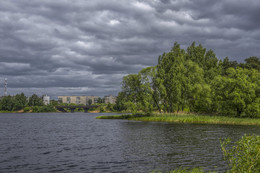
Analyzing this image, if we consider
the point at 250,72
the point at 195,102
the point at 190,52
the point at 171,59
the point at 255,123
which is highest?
the point at 190,52

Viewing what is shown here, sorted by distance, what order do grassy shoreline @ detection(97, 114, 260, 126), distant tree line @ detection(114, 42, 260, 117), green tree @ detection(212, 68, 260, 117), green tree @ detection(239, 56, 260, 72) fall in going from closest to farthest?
grassy shoreline @ detection(97, 114, 260, 126) < green tree @ detection(212, 68, 260, 117) < distant tree line @ detection(114, 42, 260, 117) < green tree @ detection(239, 56, 260, 72)

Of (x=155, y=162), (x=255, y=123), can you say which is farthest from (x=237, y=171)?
(x=255, y=123)

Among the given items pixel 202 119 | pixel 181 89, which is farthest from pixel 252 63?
pixel 202 119

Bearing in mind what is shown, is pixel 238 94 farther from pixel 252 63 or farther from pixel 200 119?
pixel 252 63

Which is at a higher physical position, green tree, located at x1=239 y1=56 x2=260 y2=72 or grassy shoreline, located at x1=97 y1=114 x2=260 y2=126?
green tree, located at x1=239 y1=56 x2=260 y2=72

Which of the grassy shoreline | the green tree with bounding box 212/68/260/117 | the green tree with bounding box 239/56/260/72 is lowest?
the grassy shoreline

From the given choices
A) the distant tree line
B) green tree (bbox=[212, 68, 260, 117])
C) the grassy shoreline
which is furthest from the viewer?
the distant tree line

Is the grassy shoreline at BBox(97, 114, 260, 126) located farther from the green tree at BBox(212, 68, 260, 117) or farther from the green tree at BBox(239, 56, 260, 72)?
the green tree at BBox(239, 56, 260, 72)

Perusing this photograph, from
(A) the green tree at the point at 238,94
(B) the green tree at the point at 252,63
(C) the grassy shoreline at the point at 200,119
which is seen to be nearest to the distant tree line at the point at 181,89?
(A) the green tree at the point at 238,94

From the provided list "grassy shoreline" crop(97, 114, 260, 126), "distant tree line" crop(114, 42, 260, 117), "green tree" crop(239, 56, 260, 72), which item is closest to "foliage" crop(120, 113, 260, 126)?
"grassy shoreline" crop(97, 114, 260, 126)

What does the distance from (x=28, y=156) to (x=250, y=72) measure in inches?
3026

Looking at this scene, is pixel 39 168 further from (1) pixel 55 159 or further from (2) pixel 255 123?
(2) pixel 255 123

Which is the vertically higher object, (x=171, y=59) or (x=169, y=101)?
(x=171, y=59)

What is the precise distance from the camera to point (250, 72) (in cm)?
8181
